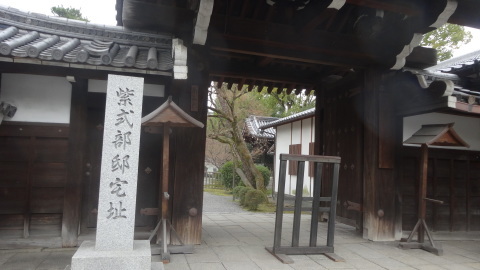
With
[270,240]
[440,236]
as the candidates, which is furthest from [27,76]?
[440,236]

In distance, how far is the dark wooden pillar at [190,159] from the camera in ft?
19.0

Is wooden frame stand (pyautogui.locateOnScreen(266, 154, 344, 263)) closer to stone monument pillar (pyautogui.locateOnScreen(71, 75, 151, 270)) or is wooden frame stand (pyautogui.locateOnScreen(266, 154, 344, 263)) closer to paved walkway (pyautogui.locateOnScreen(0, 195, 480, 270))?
paved walkway (pyautogui.locateOnScreen(0, 195, 480, 270))

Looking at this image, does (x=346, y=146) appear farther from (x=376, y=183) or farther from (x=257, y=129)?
(x=257, y=129)

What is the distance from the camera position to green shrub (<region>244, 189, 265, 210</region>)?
12.4m

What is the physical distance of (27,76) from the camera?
18.2 feet

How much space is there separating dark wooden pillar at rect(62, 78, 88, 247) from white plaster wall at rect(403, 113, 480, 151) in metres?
6.31

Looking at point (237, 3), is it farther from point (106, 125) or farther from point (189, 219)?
point (189, 219)

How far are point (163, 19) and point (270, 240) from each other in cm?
457

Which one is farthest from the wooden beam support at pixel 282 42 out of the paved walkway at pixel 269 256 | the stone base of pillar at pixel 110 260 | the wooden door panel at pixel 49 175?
the stone base of pillar at pixel 110 260

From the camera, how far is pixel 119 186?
3973mm

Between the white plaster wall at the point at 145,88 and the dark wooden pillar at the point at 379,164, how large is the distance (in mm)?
4197

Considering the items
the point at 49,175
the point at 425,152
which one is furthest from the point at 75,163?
the point at 425,152

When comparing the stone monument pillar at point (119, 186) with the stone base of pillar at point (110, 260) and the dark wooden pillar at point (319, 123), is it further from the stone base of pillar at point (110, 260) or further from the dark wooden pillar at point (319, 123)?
the dark wooden pillar at point (319, 123)

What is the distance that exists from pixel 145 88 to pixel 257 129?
1722 cm
